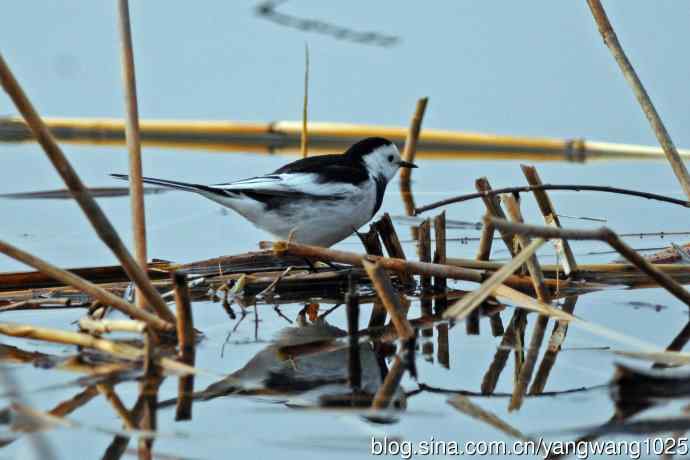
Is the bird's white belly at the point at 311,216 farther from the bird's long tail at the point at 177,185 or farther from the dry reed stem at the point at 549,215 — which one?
the dry reed stem at the point at 549,215

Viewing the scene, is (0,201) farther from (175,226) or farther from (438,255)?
(438,255)

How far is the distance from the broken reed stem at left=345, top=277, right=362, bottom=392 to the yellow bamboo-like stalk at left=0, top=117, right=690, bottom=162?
477 cm

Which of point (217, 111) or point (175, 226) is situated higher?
point (217, 111)

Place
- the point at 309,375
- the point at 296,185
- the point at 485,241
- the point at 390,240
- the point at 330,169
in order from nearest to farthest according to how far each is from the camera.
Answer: the point at 309,375 → the point at 485,241 → the point at 390,240 → the point at 296,185 → the point at 330,169

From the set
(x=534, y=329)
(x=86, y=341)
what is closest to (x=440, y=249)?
(x=534, y=329)

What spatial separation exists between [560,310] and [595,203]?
3230mm

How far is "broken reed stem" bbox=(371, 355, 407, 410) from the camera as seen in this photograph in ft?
13.0

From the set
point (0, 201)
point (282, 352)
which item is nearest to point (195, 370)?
point (282, 352)

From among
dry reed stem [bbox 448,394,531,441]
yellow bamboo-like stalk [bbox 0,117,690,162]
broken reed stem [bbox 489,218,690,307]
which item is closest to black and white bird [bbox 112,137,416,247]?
broken reed stem [bbox 489,218,690,307]

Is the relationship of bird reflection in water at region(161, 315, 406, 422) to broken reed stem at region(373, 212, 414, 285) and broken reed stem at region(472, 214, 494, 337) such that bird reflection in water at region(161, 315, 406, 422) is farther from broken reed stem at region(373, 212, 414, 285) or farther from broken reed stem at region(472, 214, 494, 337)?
broken reed stem at region(373, 212, 414, 285)

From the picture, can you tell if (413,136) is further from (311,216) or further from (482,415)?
(482,415)

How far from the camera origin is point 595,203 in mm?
8156

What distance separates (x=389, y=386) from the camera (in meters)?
4.19

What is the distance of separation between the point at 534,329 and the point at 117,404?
193 centimetres
